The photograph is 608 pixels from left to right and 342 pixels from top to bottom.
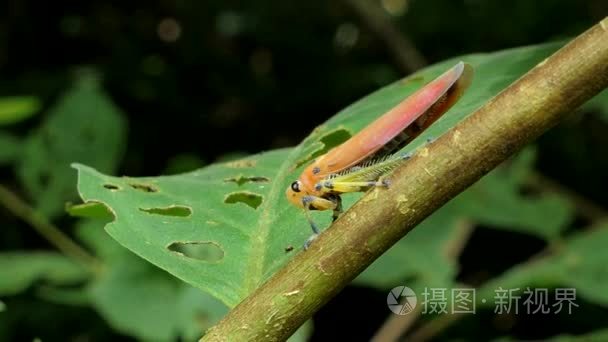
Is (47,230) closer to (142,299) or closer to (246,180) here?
(142,299)

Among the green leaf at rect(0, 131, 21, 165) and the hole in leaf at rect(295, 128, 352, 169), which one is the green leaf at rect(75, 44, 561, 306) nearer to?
the hole in leaf at rect(295, 128, 352, 169)

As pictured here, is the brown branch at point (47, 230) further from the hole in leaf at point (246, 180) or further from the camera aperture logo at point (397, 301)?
the hole in leaf at point (246, 180)

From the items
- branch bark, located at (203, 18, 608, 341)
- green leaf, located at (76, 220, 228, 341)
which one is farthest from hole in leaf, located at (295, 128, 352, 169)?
green leaf, located at (76, 220, 228, 341)

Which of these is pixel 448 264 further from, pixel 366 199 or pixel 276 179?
pixel 366 199

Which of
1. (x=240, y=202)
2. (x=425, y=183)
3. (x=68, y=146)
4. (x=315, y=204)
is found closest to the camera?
(x=425, y=183)

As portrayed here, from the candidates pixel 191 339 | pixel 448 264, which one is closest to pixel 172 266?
pixel 191 339

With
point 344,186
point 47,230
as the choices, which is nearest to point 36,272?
point 47,230

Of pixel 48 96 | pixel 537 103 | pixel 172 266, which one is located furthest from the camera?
pixel 48 96
